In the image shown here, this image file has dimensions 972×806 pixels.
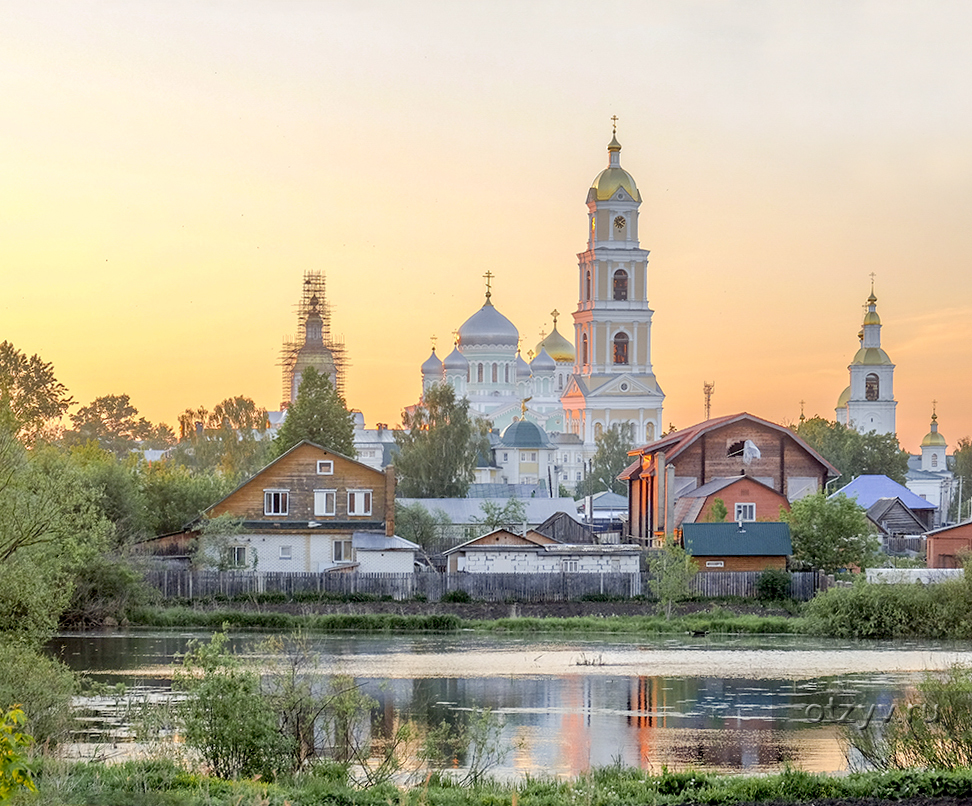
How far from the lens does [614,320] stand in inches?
5551

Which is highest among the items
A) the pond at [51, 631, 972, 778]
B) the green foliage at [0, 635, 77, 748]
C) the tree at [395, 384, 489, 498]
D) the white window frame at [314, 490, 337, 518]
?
the tree at [395, 384, 489, 498]

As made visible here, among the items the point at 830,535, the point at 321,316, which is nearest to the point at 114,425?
the point at 321,316

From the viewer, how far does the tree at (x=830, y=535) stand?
5050cm

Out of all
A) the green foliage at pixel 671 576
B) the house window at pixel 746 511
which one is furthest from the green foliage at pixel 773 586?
the house window at pixel 746 511

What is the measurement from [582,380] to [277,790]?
12585cm

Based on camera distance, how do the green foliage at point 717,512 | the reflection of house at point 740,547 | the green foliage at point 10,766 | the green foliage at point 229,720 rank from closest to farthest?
the green foliage at point 10,766, the green foliage at point 229,720, the reflection of house at point 740,547, the green foliage at point 717,512

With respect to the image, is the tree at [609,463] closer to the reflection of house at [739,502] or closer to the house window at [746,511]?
the reflection of house at [739,502]

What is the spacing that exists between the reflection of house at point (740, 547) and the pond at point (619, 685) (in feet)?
24.9

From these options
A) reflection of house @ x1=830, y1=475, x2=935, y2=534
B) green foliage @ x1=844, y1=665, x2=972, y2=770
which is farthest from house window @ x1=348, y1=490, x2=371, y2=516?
green foliage @ x1=844, y1=665, x2=972, y2=770

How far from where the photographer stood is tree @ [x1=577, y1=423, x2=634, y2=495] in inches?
4486

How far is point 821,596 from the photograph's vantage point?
4416cm

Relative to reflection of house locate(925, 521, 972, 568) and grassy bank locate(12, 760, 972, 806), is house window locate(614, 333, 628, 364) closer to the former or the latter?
reflection of house locate(925, 521, 972, 568)

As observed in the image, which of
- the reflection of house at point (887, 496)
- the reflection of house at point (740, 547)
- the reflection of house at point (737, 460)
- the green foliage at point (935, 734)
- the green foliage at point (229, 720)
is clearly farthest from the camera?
the reflection of house at point (887, 496)

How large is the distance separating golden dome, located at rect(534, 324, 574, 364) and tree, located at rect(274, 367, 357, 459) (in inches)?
3740
